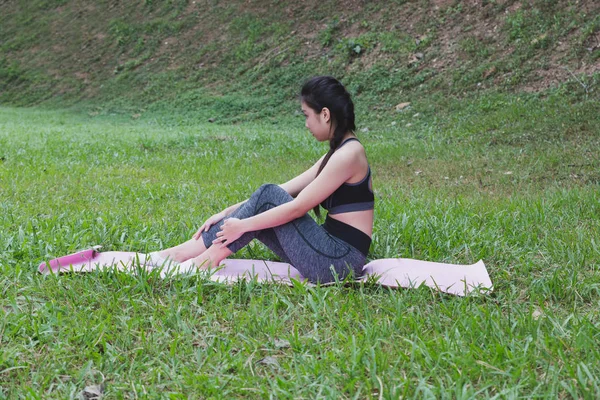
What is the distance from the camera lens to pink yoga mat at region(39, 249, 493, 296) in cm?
318

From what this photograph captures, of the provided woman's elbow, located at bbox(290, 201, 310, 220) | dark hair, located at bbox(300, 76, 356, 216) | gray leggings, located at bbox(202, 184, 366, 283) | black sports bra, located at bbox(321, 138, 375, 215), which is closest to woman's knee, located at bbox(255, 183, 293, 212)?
gray leggings, located at bbox(202, 184, 366, 283)

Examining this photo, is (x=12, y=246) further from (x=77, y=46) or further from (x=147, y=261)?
(x=77, y=46)

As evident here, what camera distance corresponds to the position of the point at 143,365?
7.79 feet

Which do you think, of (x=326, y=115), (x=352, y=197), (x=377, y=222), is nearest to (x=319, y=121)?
(x=326, y=115)

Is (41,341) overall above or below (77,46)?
above

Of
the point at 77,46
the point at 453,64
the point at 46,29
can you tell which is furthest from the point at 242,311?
the point at 46,29

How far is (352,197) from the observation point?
3283 mm

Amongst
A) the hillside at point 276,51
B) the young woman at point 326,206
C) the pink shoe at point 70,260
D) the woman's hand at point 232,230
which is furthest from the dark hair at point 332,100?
the hillside at point 276,51

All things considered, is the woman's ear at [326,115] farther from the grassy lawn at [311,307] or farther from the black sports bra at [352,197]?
the grassy lawn at [311,307]

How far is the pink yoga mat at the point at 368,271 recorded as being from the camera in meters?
3.18

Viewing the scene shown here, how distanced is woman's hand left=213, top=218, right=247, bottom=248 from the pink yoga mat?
0.64ft

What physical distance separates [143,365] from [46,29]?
2665 centimetres

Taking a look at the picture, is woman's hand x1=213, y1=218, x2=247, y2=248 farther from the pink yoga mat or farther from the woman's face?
the woman's face

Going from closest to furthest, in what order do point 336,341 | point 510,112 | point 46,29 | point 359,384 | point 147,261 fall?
point 359,384
point 336,341
point 147,261
point 510,112
point 46,29
